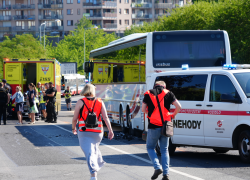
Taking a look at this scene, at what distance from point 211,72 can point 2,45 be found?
54.3 m

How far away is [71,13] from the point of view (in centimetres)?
11750

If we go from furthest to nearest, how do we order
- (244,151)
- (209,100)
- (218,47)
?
(218,47) → (209,100) → (244,151)

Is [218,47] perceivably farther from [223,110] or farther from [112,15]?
[112,15]

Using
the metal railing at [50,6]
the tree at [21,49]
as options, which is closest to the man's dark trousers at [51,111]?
the tree at [21,49]

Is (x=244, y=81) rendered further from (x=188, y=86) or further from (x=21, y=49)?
(x=21, y=49)

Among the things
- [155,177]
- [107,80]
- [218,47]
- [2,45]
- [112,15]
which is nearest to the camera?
[155,177]

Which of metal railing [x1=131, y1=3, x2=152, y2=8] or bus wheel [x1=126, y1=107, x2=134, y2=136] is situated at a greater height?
metal railing [x1=131, y1=3, x2=152, y2=8]

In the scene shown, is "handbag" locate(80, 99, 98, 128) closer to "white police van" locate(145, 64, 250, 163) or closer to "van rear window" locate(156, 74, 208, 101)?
"white police van" locate(145, 64, 250, 163)

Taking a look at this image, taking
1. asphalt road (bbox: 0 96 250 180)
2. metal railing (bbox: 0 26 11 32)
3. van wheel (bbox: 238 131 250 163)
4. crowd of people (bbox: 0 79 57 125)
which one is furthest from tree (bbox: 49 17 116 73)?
van wheel (bbox: 238 131 250 163)

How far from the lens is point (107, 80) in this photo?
19.1 metres

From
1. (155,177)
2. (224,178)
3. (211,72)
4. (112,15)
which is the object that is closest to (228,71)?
(211,72)

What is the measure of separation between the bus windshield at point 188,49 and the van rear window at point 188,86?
2.69 meters

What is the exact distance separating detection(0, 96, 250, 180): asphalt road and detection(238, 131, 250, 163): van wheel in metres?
0.14

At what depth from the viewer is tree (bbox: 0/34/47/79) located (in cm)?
5613
